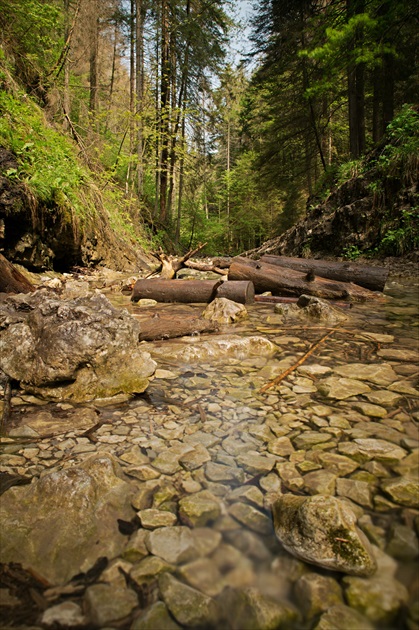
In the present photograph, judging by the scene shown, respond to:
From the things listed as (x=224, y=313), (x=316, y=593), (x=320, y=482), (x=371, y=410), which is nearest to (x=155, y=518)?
(x=316, y=593)

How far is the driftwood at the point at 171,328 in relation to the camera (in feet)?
12.4

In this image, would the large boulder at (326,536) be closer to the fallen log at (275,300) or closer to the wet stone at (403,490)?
the wet stone at (403,490)

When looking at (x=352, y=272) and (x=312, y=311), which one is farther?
(x=352, y=272)

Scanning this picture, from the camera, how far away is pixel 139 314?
5.02 metres

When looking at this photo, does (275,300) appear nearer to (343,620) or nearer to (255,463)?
(255,463)

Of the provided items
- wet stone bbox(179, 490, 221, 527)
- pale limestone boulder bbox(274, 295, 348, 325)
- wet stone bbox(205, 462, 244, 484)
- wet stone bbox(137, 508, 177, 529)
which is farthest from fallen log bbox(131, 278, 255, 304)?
wet stone bbox(137, 508, 177, 529)

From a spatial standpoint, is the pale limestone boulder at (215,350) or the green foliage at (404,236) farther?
the green foliage at (404,236)

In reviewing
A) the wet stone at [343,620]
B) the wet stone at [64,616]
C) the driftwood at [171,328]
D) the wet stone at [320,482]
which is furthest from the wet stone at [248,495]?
the driftwood at [171,328]

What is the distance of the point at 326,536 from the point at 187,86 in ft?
75.1

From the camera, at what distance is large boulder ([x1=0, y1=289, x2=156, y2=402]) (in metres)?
2.32

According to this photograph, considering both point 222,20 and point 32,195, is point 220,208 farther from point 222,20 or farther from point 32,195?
point 32,195

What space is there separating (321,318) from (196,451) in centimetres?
345

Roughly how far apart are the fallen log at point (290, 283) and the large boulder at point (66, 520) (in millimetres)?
5545

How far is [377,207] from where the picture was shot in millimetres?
10109
